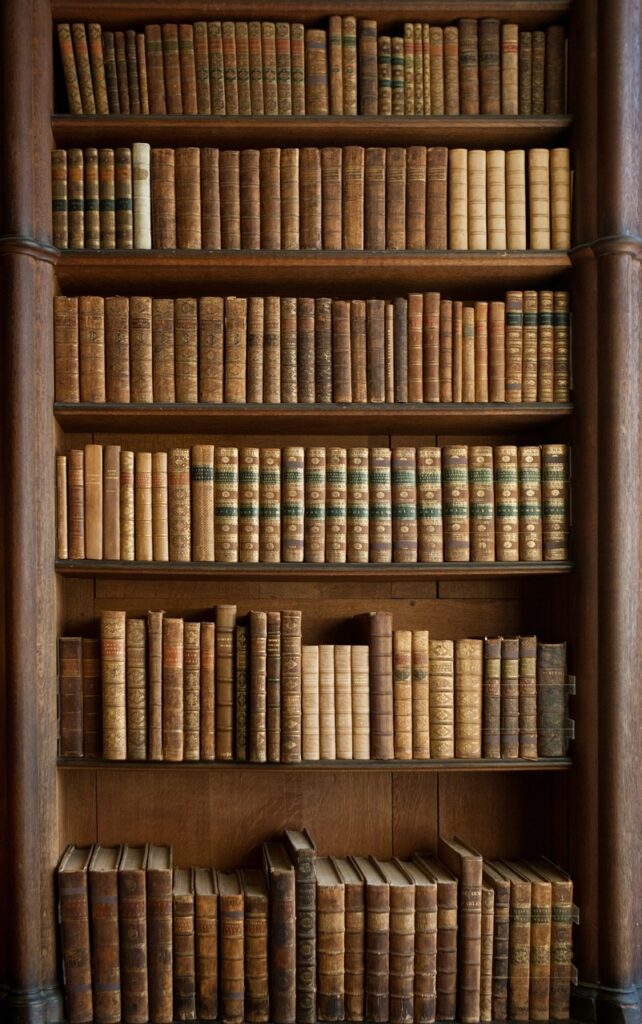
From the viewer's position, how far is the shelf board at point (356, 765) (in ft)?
7.98

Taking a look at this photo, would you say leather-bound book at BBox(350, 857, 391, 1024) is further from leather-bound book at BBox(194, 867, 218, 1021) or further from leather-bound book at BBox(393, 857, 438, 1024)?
leather-bound book at BBox(194, 867, 218, 1021)

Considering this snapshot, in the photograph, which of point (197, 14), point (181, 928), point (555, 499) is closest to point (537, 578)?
point (555, 499)

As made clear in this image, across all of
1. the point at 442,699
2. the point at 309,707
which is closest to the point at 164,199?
the point at 309,707

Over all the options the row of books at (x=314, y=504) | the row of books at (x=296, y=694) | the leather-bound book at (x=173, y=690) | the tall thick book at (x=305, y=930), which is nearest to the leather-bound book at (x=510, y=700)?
the row of books at (x=296, y=694)

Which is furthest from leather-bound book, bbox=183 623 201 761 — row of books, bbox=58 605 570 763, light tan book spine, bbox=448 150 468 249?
light tan book spine, bbox=448 150 468 249

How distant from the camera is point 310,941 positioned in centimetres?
237

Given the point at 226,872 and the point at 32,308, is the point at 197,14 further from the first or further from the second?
the point at 226,872

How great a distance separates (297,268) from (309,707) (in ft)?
3.56

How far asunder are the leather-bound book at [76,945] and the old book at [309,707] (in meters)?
0.61

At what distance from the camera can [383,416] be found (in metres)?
2.48

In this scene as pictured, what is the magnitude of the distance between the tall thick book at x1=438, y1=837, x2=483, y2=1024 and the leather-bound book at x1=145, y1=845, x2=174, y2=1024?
0.70 metres

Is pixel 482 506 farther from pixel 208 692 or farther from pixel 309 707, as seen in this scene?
pixel 208 692

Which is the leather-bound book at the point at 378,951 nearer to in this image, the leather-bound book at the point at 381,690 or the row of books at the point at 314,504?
the leather-bound book at the point at 381,690

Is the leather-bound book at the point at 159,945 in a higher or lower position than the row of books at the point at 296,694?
lower
